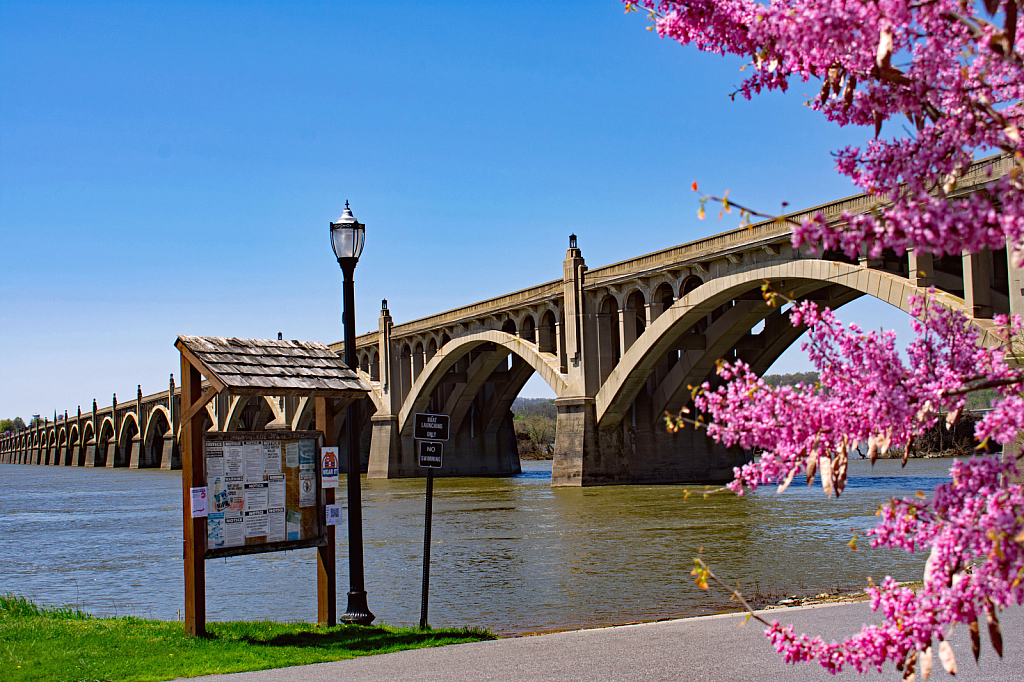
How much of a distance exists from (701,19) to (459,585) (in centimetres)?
1336

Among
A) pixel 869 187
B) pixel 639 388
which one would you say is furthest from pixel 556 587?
pixel 639 388

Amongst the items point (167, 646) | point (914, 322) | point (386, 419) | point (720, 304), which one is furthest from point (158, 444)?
point (914, 322)

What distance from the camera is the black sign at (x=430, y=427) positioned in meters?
11.2

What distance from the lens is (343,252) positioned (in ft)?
37.1

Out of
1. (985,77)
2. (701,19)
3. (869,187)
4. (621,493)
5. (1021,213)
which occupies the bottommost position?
(621,493)

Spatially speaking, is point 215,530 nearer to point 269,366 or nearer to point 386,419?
point 269,366

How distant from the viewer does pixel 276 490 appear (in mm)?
10352

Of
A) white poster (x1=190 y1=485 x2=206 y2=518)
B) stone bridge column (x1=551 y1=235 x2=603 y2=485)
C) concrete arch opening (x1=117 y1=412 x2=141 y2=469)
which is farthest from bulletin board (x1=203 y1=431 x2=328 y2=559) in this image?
concrete arch opening (x1=117 y1=412 x2=141 y2=469)

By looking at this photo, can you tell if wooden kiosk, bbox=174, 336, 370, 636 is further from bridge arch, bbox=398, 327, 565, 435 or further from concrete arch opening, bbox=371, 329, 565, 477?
concrete arch opening, bbox=371, 329, 565, 477

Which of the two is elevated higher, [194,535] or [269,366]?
[269,366]

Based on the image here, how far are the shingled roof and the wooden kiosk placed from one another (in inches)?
0.5

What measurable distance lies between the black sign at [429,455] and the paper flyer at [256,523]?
6.13 feet

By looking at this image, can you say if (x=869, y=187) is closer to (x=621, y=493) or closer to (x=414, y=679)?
(x=414, y=679)

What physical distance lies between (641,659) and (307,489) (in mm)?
4355
